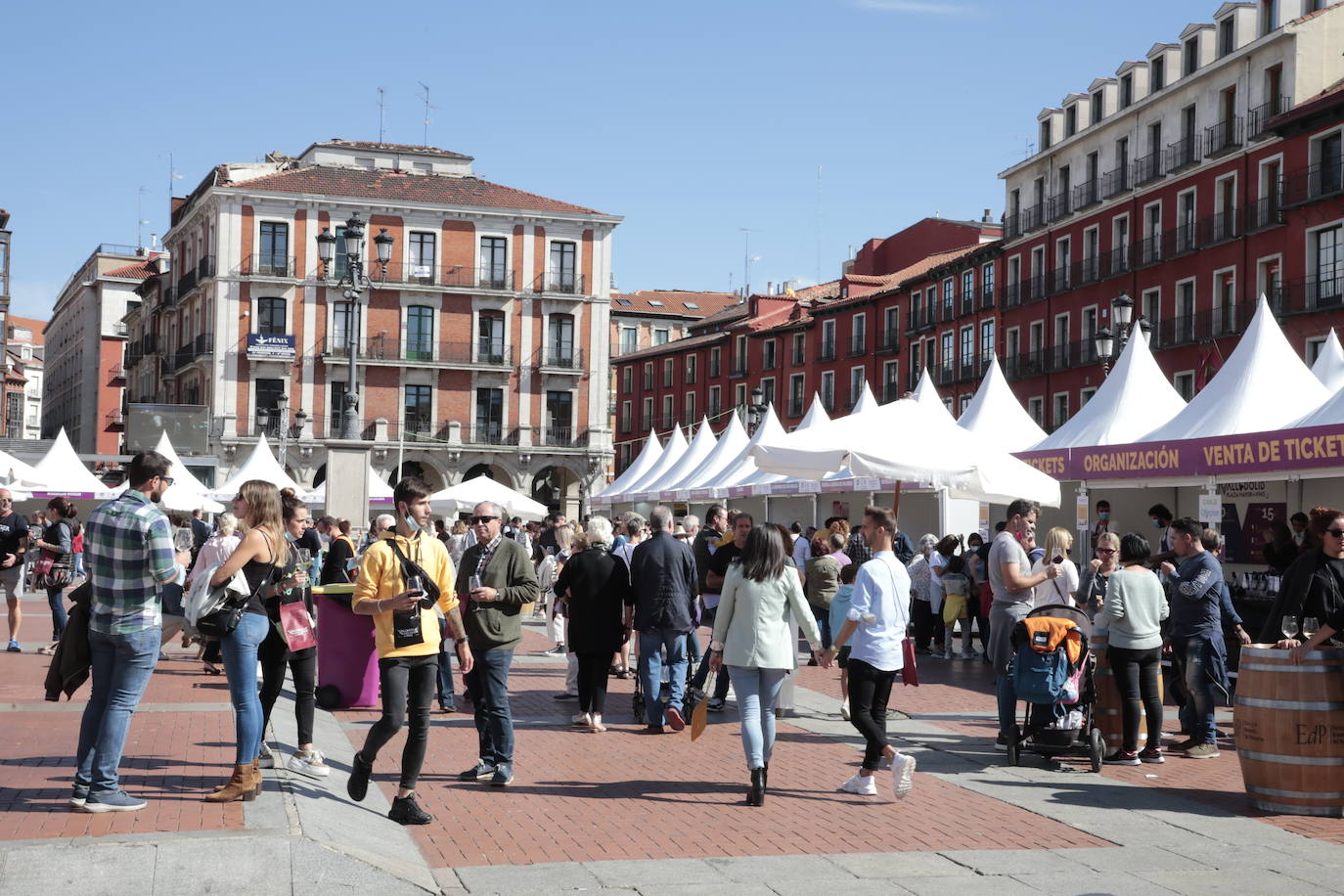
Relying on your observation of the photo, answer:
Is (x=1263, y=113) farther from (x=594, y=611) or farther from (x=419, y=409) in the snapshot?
(x=594, y=611)

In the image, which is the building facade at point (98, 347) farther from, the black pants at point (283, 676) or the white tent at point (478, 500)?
the black pants at point (283, 676)

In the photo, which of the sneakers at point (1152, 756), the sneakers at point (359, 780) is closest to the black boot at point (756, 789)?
the sneakers at point (359, 780)

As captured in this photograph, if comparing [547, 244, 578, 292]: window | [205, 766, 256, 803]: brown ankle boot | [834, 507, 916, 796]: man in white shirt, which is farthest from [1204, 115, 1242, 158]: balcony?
[205, 766, 256, 803]: brown ankle boot

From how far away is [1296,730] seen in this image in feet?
26.6

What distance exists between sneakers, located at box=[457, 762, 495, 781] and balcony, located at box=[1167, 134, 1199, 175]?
4051 cm

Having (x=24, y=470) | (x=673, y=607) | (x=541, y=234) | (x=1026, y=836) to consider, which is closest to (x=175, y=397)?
(x=541, y=234)

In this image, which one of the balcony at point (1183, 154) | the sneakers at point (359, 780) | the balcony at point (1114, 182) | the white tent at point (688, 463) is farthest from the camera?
the balcony at point (1114, 182)

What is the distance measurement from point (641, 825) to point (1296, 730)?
3740mm

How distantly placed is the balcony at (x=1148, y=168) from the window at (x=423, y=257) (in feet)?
98.4

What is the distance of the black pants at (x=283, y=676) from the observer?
8.38 meters

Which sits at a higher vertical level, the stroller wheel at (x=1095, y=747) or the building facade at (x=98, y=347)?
the building facade at (x=98, y=347)

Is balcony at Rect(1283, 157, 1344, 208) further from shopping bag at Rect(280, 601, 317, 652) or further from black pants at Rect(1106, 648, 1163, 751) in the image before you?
shopping bag at Rect(280, 601, 317, 652)

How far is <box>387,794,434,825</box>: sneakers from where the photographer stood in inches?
293

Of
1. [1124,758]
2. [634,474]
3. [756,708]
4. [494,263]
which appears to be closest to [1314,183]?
[634,474]
